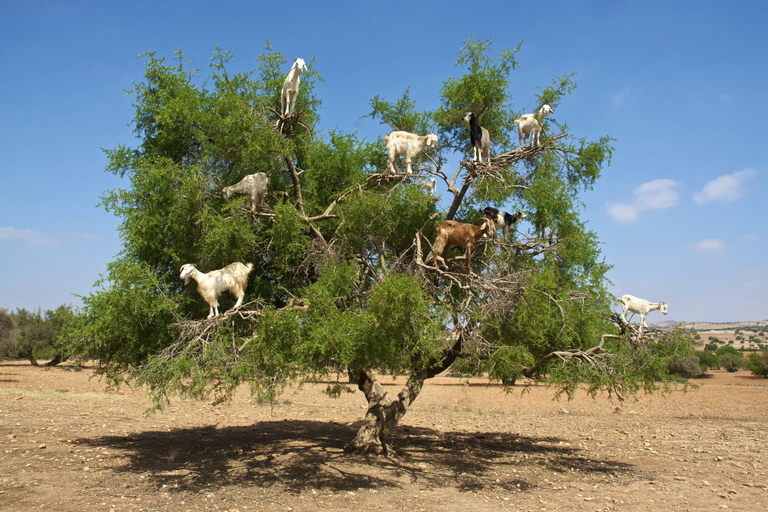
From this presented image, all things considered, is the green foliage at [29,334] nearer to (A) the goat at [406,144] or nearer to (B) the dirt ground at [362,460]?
(B) the dirt ground at [362,460]

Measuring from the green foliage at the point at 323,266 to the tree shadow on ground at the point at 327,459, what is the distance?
164 centimetres

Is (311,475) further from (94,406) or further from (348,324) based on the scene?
(94,406)

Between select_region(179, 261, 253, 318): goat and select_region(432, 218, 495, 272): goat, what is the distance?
3640 mm

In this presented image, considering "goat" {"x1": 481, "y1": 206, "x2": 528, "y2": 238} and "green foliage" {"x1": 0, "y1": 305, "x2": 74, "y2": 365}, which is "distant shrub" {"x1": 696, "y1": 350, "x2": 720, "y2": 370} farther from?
"green foliage" {"x1": 0, "y1": 305, "x2": 74, "y2": 365}

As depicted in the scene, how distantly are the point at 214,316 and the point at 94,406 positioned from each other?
11856 millimetres

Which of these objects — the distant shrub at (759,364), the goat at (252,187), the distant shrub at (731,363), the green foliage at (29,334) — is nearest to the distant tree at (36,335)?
the green foliage at (29,334)

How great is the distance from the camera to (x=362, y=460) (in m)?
10.7

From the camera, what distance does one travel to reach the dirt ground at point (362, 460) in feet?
26.7

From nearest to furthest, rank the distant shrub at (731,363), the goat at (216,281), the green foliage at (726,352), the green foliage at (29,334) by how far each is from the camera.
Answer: the goat at (216,281) → the green foliage at (29,334) → the distant shrub at (731,363) → the green foliage at (726,352)

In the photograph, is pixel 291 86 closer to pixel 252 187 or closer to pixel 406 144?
pixel 252 187

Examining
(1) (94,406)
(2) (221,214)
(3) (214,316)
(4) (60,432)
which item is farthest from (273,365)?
(1) (94,406)

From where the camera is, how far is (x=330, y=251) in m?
9.84

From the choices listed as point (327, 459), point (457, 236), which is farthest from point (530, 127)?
point (327, 459)

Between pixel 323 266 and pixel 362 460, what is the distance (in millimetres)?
4399
